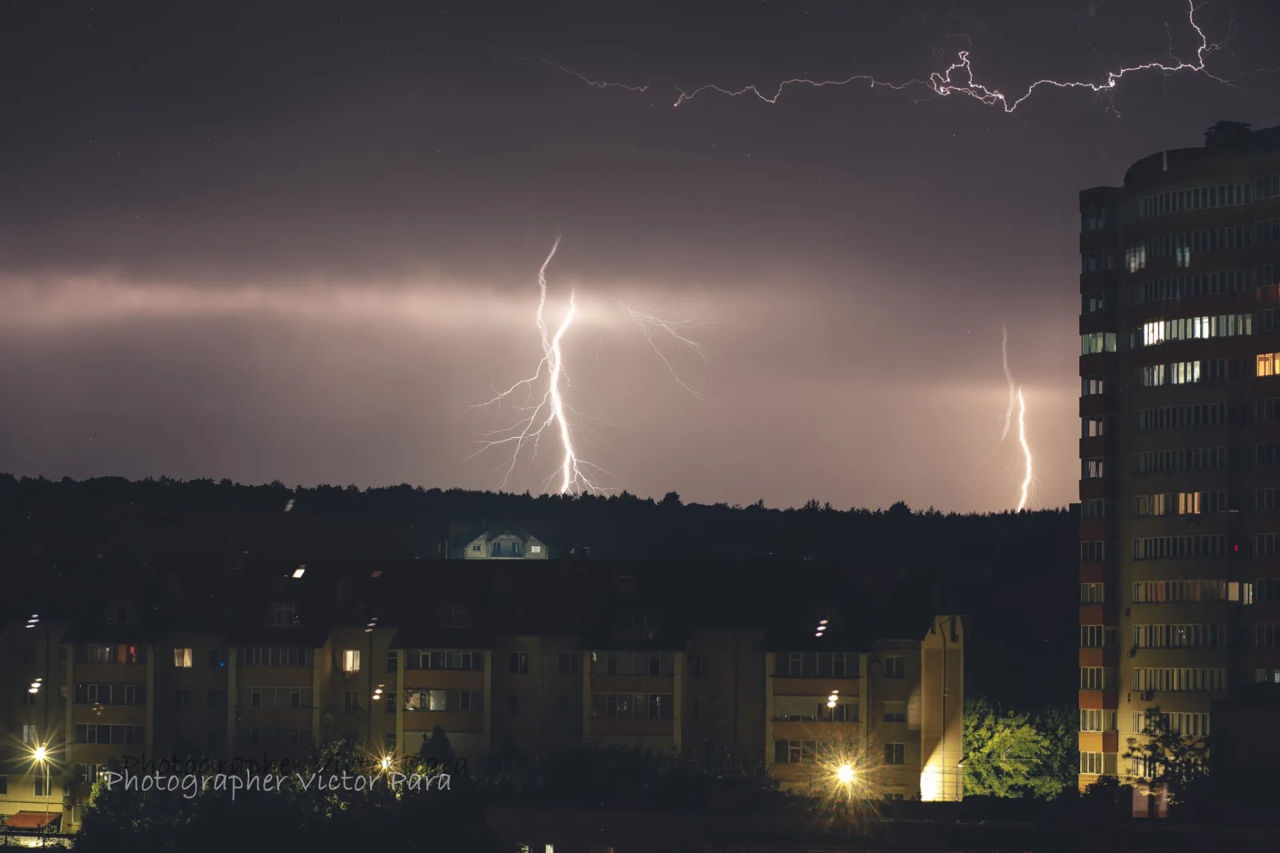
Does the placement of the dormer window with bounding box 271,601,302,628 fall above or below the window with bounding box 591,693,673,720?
above

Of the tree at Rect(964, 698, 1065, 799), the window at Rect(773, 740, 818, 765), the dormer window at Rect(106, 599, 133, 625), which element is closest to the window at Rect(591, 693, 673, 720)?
the window at Rect(773, 740, 818, 765)

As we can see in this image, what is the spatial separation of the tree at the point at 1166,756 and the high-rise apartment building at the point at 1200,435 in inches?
53.5

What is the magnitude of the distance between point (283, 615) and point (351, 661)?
5988mm

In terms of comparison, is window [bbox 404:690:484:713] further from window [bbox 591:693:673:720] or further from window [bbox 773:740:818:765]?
window [bbox 773:740:818:765]

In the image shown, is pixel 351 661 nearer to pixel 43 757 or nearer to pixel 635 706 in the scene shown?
pixel 635 706

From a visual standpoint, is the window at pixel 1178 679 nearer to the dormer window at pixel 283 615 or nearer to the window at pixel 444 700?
the window at pixel 444 700

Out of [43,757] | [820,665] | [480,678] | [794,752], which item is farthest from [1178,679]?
[43,757]

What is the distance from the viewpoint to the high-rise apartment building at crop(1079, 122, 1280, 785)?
190750 mm

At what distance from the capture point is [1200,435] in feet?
638

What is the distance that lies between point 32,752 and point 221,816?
1430 inches

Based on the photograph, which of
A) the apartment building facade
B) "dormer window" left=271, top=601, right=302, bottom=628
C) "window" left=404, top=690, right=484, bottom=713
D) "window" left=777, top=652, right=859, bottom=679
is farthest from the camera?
"dormer window" left=271, top=601, right=302, bottom=628

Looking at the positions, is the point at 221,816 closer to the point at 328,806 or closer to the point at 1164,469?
the point at 328,806

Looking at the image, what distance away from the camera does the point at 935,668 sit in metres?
180

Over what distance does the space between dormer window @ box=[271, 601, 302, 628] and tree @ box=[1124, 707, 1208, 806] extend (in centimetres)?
6063
